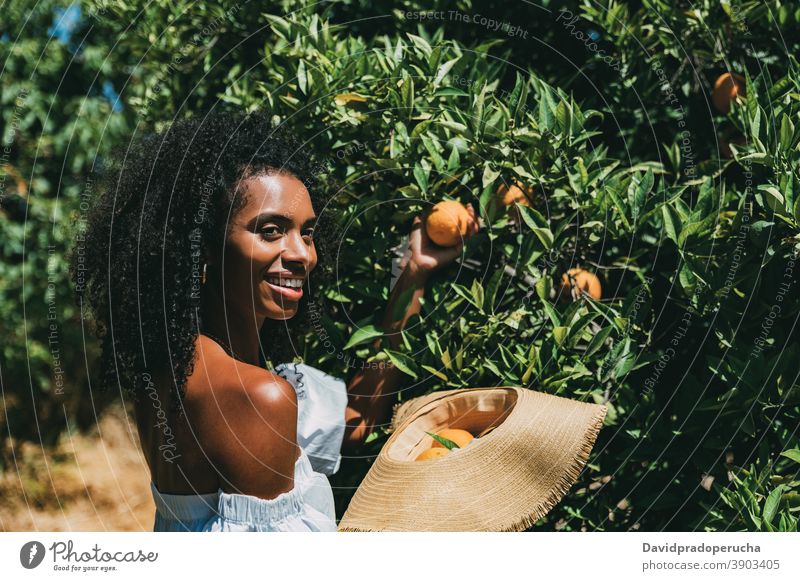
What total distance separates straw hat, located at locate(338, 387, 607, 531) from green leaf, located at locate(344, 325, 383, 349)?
1.15 ft

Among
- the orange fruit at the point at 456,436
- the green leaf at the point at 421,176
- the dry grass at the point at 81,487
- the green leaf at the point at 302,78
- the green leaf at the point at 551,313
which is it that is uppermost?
the green leaf at the point at 302,78

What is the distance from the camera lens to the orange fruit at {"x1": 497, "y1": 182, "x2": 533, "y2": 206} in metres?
2.06

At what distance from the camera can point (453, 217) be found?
2.02 m

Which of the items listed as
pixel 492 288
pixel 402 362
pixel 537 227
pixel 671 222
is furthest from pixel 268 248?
pixel 671 222

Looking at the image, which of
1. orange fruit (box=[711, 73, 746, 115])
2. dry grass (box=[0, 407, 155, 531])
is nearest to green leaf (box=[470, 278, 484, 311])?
orange fruit (box=[711, 73, 746, 115])

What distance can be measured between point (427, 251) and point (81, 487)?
10.4 feet

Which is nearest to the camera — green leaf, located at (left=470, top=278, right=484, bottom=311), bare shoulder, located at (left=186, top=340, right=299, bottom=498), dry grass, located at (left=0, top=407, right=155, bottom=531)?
bare shoulder, located at (left=186, top=340, right=299, bottom=498)

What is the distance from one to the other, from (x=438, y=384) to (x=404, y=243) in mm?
376

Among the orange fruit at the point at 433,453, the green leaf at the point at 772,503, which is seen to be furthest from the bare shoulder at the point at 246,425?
the green leaf at the point at 772,503

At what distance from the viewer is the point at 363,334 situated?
2.06 meters

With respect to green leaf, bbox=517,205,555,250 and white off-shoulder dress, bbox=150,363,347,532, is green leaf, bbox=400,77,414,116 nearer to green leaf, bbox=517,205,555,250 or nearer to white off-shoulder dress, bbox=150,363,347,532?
green leaf, bbox=517,205,555,250

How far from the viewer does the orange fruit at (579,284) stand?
2.06 m

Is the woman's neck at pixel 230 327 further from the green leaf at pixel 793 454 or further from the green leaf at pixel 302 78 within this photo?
the green leaf at pixel 793 454

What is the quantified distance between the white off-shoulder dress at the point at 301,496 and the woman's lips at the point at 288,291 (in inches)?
9.4
